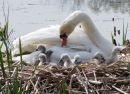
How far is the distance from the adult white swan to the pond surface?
145 inches

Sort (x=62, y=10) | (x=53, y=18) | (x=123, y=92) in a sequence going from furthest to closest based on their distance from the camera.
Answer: (x=62, y=10) < (x=53, y=18) < (x=123, y=92)

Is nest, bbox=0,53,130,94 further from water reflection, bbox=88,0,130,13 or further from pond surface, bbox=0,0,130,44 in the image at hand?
water reflection, bbox=88,0,130,13

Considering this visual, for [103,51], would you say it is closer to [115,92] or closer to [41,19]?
[115,92]

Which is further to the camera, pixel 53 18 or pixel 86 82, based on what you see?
pixel 53 18

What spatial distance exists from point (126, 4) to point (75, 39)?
10.6 metres

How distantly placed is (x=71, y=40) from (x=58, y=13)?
7.45 metres

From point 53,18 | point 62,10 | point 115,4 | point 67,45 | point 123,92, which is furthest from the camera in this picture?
point 115,4

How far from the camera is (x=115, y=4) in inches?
686

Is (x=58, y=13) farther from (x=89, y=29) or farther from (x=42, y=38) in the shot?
(x=42, y=38)

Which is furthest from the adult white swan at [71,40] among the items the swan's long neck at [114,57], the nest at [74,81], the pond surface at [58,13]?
the pond surface at [58,13]

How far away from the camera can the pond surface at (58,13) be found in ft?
41.4

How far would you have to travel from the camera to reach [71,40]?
7.28 metres

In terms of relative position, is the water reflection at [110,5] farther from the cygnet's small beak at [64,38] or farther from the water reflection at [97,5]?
the cygnet's small beak at [64,38]

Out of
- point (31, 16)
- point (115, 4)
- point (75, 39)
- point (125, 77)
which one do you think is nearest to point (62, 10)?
point (31, 16)
